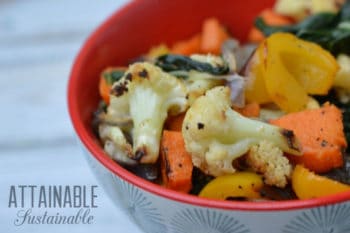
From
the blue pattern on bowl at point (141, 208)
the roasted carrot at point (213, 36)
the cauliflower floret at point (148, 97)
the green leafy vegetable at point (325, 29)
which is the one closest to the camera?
the blue pattern on bowl at point (141, 208)

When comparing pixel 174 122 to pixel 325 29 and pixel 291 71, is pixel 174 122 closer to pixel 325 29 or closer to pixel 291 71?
pixel 291 71

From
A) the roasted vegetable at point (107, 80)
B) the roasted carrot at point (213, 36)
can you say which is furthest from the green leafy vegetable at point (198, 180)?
the roasted carrot at point (213, 36)

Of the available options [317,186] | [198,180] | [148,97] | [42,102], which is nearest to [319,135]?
[317,186]

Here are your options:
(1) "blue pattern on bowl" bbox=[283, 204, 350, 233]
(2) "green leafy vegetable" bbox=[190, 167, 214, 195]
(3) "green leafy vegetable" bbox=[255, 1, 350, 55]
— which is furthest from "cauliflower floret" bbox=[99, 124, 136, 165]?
(3) "green leafy vegetable" bbox=[255, 1, 350, 55]

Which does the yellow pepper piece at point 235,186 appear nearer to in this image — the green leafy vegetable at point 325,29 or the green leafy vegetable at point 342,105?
the green leafy vegetable at point 342,105

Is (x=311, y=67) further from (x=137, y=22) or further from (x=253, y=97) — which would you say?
(x=137, y=22)

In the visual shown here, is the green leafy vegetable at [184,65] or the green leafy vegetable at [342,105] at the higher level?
the green leafy vegetable at [184,65]
